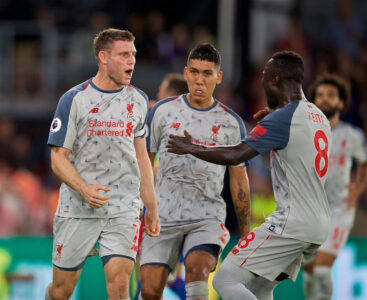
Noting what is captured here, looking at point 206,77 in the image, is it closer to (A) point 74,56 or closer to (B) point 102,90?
(B) point 102,90

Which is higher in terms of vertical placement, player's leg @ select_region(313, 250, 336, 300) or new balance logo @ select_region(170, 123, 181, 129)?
new balance logo @ select_region(170, 123, 181, 129)

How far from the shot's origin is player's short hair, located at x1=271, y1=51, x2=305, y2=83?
577cm

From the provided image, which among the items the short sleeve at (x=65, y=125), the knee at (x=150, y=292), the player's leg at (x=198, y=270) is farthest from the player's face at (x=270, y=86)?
the knee at (x=150, y=292)

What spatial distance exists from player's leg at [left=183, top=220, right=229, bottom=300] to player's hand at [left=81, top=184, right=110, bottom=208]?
943 mm

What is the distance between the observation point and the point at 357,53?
45.7 feet

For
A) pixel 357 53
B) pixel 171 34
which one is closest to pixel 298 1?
pixel 357 53

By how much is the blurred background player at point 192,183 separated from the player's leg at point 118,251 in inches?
17.5

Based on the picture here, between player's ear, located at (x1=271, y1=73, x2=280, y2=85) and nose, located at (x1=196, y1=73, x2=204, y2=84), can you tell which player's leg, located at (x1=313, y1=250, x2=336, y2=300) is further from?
player's ear, located at (x1=271, y1=73, x2=280, y2=85)

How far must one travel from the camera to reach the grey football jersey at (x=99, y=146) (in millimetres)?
6055

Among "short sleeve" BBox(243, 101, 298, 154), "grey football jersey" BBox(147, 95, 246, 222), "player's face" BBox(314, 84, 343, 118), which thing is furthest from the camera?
"player's face" BBox(314, 84, 343, 118)

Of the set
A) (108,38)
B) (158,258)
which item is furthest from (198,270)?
(108,38)

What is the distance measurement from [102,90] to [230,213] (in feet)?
15.0

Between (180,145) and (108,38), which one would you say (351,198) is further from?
(108,38)

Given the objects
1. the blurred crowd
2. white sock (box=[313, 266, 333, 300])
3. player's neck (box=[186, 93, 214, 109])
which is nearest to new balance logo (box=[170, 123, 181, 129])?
player's neck (box=[186, 93, 214, 109])
